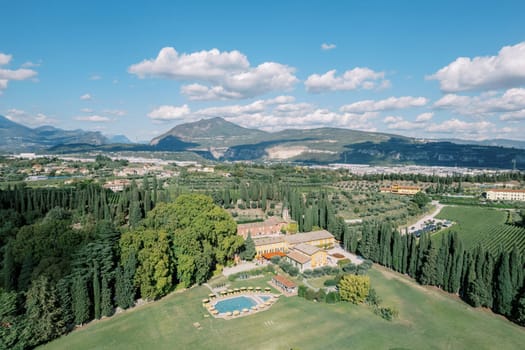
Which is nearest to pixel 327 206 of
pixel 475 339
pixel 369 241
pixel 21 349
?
pixel 369 241

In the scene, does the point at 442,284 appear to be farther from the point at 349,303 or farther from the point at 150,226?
the point at 150,226

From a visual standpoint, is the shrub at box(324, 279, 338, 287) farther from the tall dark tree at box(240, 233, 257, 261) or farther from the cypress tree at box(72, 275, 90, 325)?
the cypress tree at box(72, 275, 90, 325)

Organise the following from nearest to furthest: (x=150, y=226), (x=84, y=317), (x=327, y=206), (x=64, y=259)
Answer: (x=84, y=317) → (x=64, y=259) → (x=150, y=226) → (x=327, y=206)

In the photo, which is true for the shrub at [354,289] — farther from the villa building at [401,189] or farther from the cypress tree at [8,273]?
the villa building at [401,189]

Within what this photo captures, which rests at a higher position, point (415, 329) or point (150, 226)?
point (150, 226)

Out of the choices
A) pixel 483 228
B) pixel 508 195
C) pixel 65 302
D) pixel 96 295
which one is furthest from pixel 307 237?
pixel 508 195

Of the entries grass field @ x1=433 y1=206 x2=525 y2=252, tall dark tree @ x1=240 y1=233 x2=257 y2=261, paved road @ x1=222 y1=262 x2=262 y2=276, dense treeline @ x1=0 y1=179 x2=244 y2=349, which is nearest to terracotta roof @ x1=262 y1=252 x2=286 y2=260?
tall dark tree @ x1=240 y1=233 x2=257 y2=261

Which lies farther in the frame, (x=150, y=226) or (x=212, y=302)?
(x=150, y=226)

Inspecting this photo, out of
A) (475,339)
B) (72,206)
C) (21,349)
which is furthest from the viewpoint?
(72,206)

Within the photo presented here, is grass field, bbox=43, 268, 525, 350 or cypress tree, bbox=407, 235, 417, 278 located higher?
cypress tree, bbox=407, 235, 417, 278
